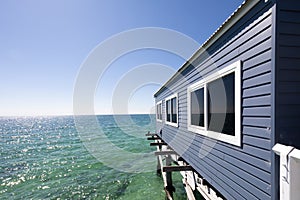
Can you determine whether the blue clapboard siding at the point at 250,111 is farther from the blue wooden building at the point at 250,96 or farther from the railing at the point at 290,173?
the railing at the point at 290,173

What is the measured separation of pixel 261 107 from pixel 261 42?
0.91 meters

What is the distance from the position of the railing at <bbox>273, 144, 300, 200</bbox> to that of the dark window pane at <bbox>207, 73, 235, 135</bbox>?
1.40 meters

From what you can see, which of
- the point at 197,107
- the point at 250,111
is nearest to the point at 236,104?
the point at 250,111

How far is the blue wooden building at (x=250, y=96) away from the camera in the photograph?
2473 mm

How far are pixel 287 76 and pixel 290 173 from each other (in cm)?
120

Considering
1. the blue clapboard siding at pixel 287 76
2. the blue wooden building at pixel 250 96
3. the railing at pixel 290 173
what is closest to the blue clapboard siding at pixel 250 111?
the blue wooden building at pixel 250 96

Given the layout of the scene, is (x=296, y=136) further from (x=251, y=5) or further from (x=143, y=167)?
(x=143, y=167)

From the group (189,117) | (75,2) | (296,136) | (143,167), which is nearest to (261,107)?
(296,136)

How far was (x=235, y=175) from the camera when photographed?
3357 millimetres

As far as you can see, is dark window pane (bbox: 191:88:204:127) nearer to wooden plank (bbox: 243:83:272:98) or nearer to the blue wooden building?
the blue wooden building

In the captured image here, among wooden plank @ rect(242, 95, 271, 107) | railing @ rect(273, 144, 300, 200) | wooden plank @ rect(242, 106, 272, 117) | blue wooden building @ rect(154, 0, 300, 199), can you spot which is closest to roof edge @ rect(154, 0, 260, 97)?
blue wooden building @ rect(154, 0, 300, 199)

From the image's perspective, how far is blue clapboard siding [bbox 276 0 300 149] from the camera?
2.46 metres

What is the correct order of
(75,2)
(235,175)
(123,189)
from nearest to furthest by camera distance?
(235,175), (75,2), (123,189)

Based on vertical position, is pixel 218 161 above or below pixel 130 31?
below
